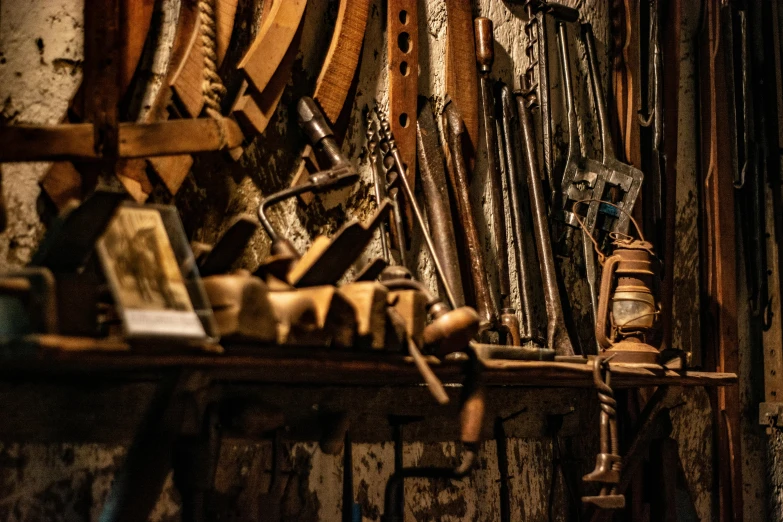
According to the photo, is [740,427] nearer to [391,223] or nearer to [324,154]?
[391,223]

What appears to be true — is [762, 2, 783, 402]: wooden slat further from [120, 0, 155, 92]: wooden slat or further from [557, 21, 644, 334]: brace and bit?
[120, 0, 155, 92]: wooden slat

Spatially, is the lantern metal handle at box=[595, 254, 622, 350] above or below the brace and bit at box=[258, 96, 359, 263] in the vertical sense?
below

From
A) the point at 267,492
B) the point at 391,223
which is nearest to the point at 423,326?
the point at 267,492

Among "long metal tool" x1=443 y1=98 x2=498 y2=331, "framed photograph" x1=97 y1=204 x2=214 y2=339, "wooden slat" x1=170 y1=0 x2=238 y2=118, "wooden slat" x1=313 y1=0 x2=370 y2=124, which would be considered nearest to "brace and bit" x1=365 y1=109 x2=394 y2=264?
"wooden slat" x1=313 y1=0 x2=370 y2=124

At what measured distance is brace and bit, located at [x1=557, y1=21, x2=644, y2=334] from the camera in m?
2.26

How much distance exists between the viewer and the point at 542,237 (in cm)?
217

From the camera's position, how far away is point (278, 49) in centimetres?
163

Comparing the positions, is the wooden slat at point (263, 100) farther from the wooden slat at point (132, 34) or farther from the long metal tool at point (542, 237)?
the long metal tool at point (542, 237)

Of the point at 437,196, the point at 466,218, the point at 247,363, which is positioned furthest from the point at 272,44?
the point at 247,363

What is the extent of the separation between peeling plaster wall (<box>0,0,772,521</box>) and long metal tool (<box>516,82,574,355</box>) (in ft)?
0.36

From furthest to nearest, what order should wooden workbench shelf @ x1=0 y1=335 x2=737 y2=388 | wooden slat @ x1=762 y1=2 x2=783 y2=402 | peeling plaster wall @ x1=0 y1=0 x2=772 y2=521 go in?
wooden slat @ x1=762 y1=2 x2=783 y2=402 → peeling plaster wall @ x1=0 y1=0 x2=772 y2=521 → wooden workbench shelf @ x1=0 y1=335 x2=737 y2=388

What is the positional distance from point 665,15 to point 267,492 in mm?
1998

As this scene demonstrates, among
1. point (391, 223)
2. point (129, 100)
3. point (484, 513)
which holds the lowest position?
point (484, 513)

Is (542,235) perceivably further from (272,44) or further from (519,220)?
(272,44)
